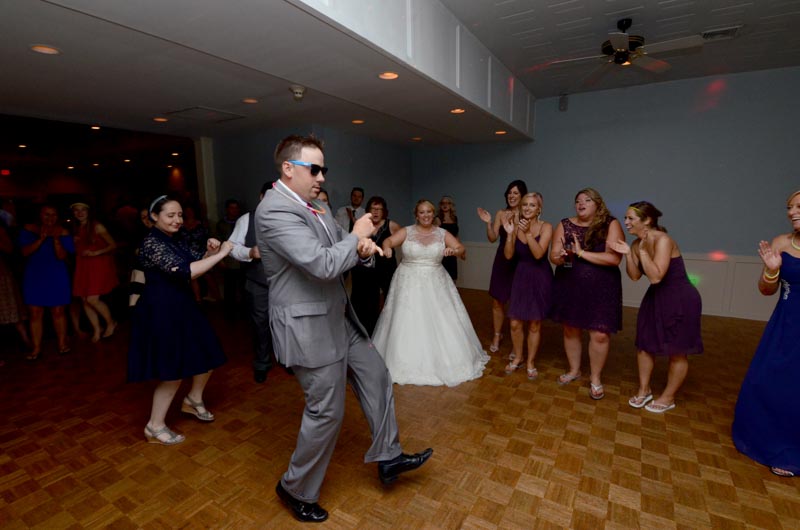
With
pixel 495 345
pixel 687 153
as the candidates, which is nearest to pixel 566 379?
pixel 495 345

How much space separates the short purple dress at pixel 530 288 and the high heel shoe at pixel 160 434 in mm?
2622

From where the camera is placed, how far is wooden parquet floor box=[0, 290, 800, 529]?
2.01 metres

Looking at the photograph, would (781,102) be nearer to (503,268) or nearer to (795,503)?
(503,268)

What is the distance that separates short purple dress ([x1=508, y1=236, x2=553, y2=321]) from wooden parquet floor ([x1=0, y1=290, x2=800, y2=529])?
23.7 inches

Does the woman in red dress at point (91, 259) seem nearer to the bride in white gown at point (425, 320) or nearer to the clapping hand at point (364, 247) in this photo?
the bride in white gown at point (425, 320)

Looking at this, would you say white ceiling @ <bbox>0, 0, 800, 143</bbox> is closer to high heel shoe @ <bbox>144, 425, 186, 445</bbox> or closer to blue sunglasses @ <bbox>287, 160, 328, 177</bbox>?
blue sunglasses @ <bbox>287, 160, 328, 177</bbox>

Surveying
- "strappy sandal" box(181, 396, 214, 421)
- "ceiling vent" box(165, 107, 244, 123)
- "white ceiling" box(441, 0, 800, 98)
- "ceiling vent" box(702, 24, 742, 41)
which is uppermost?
"white ceiling" box(441, 0, 800, 98)

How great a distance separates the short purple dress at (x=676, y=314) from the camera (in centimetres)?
276

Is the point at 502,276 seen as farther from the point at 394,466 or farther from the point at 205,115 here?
the point at 205,115

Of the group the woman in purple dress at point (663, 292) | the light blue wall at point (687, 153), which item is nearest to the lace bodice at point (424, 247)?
the woman in purple dress at point (663, 292)

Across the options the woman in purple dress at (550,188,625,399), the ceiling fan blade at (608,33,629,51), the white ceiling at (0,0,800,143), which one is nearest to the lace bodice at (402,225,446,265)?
the woman in purple dress at (550,188,625,399)

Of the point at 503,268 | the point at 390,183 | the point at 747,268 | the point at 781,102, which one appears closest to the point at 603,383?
the point at 503,268

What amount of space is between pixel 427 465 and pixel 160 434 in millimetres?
1698

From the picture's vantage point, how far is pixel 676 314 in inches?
109
